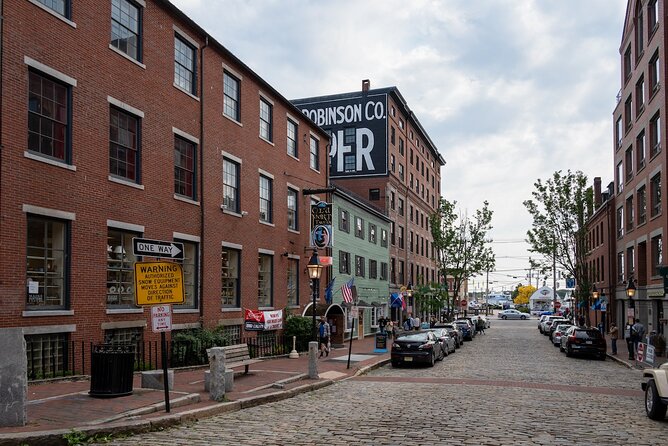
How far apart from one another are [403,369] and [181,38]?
46.7 ft

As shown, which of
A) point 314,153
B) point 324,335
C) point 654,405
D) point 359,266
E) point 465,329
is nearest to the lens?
point 654,405

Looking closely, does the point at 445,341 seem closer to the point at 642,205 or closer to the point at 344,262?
the point at 344,262

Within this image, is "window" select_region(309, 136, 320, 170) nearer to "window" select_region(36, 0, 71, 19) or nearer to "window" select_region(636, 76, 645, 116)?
"window" select_region(36, 0, 71, 19)

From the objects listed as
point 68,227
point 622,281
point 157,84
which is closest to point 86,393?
point 68,227

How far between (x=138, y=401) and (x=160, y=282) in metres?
2.36

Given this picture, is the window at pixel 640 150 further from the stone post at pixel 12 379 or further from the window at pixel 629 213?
the stone post at pixel 12 379

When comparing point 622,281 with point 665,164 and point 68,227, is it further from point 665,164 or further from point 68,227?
point 68,227

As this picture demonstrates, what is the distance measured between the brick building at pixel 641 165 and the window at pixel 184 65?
70.1 ft

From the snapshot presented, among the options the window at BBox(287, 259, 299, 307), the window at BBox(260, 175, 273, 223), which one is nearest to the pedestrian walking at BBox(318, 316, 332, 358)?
the window at BBox(287, 259, 299, 307)

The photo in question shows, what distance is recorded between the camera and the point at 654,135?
33.7 m

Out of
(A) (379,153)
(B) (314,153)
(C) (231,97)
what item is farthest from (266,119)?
(A) (379,153)

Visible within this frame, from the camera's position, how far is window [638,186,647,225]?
36147 mm

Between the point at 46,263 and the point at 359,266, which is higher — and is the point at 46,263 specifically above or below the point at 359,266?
above

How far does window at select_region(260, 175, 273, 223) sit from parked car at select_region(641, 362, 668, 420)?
1774 centimetres
